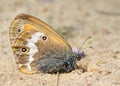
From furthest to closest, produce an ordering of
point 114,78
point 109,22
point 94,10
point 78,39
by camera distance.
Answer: point 94,10, point 109,22, point 78,39, point 114,78

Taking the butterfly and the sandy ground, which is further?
the butterfly

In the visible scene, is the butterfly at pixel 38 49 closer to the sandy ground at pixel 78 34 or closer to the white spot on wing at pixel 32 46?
the white spot on wing at pixel 32 46

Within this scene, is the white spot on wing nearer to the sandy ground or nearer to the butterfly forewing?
the butterfly forewing

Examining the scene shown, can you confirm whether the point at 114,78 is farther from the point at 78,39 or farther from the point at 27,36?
the point at 78,39

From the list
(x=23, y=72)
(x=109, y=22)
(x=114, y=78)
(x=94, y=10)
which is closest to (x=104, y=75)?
(x=114, y=78)

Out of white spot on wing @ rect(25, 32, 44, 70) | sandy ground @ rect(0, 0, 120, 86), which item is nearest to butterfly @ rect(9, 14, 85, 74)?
white spot on wing @ rect(25, 32, 44, 70)

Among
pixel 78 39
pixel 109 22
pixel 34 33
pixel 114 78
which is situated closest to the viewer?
pixel 114 78
